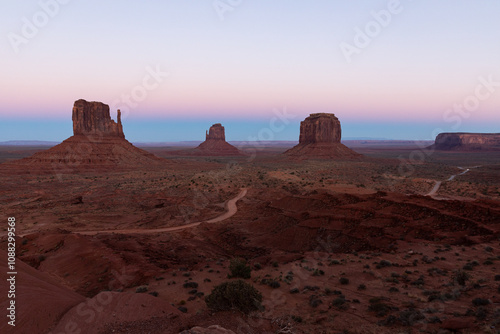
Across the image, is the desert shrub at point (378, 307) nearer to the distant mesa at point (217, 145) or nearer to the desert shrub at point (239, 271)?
the desert shrub at point (239, 271)

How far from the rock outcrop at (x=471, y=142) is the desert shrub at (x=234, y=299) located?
197638 mm

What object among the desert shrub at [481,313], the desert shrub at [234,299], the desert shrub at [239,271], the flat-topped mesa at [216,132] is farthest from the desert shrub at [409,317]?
the flat-topped mesa at [216,132]

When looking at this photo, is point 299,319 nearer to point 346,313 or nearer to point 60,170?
point 346,313

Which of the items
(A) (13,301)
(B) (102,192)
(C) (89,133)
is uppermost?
(C) (89,133)

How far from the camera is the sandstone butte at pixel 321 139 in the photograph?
105m

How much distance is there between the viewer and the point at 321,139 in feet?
370

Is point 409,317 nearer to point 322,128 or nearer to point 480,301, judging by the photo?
point 480,301

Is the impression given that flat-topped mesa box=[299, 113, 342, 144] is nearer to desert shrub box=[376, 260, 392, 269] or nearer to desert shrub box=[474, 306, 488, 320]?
desert shrub box=[376, 260, 392, 269]

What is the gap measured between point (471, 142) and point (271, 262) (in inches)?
7858

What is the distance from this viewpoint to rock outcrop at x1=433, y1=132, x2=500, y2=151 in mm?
158000

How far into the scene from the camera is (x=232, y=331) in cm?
754

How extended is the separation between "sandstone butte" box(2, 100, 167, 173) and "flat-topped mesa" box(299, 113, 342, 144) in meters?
63.5

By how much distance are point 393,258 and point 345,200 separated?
10723mm

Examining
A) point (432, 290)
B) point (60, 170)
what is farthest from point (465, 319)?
point (60, 170)
